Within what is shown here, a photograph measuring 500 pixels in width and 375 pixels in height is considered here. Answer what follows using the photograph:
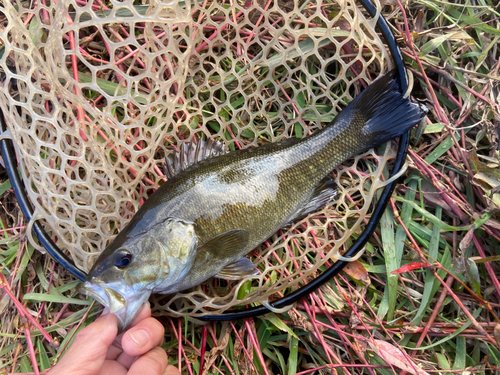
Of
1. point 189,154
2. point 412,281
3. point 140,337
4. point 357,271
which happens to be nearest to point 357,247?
point 357,271

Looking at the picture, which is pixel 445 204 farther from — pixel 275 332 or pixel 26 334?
pixel 26 334

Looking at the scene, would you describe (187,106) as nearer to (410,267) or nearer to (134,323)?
(134,323)

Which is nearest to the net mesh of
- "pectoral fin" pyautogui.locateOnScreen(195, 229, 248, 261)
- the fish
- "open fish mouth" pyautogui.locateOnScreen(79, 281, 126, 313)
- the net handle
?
the net handle

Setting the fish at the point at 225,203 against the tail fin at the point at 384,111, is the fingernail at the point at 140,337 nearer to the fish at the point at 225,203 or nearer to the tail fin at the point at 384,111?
the fish at the point at 225,203

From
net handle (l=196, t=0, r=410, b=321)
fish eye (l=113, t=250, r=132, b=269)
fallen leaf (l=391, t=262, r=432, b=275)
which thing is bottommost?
fallen leaf (l=391, t=262, r=432, b=275)

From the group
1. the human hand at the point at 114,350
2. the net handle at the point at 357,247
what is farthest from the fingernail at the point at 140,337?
the net handle at the point at 357,247

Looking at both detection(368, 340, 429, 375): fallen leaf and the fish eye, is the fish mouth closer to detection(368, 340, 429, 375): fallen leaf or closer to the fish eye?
the fish eye
